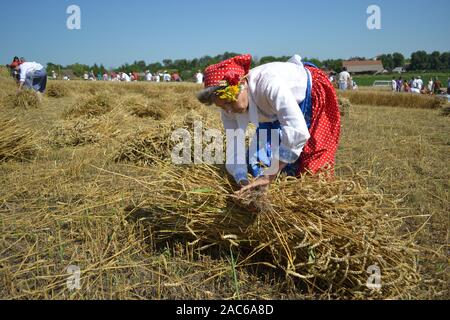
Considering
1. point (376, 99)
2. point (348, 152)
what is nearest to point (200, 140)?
point (348, 152)

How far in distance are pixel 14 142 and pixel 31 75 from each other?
674 centimetres

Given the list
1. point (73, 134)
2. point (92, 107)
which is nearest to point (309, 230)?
point (73, 134)

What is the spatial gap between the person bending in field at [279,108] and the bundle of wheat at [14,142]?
3.14 m

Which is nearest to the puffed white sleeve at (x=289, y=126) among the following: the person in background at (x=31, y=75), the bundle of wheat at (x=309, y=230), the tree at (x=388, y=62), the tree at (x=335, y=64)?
the bundle of wheat at (x=309, y=230)

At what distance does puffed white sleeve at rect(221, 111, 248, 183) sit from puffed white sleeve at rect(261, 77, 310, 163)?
0.97 ft

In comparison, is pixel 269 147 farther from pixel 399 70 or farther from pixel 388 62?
pixel 388 62

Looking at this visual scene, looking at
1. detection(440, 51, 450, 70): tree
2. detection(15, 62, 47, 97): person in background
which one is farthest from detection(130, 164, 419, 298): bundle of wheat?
detection(440, 51, 450, 70): tree

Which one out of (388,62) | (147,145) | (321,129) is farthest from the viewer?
(388,62)

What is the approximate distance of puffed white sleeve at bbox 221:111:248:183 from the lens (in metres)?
2.32

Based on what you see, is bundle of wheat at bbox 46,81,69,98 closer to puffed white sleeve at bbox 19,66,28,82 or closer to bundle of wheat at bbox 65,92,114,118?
puffed white sleeve at bbox 19,66,28,82

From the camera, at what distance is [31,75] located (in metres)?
10.4

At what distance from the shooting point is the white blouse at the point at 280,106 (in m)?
2.03

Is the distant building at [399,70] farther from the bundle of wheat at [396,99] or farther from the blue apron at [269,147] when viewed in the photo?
the blue apron at [269,147]
